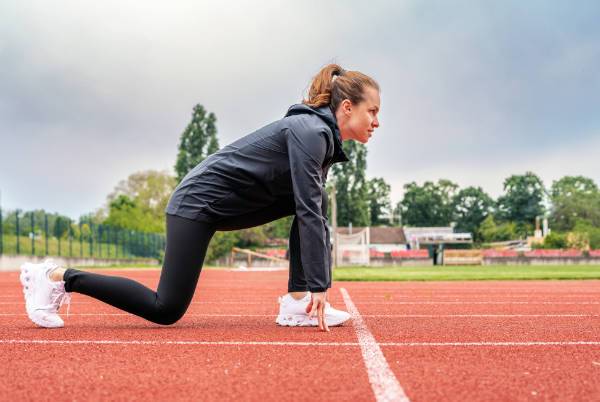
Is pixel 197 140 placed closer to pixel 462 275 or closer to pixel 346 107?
pixel 462 275

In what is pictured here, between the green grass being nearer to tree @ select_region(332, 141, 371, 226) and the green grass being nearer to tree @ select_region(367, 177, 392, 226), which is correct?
tree @ select_region(332, 141, 371, 226)

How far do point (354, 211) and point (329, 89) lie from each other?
7249cm

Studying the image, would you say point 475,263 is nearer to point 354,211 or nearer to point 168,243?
point 354,211

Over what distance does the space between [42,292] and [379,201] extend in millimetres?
107051

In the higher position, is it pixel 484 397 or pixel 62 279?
pixel 62 279

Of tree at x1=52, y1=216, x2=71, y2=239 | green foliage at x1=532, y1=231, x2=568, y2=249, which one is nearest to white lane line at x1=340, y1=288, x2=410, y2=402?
tree at x1=52, y1=216, x2=71, y2=239

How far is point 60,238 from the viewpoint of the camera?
29.2 metres

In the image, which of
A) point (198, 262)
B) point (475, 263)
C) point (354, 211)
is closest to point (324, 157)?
point (198, 262)

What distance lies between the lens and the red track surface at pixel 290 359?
2.36m

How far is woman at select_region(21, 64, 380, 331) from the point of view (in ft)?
12.3

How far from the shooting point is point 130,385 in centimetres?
247

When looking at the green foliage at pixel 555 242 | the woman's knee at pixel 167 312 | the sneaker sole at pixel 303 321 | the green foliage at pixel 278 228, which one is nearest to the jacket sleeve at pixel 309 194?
the sneaker sole at pixel 303 321

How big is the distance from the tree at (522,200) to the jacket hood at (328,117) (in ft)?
346

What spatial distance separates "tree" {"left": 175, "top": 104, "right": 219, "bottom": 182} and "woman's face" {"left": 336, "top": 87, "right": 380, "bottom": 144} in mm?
57409
